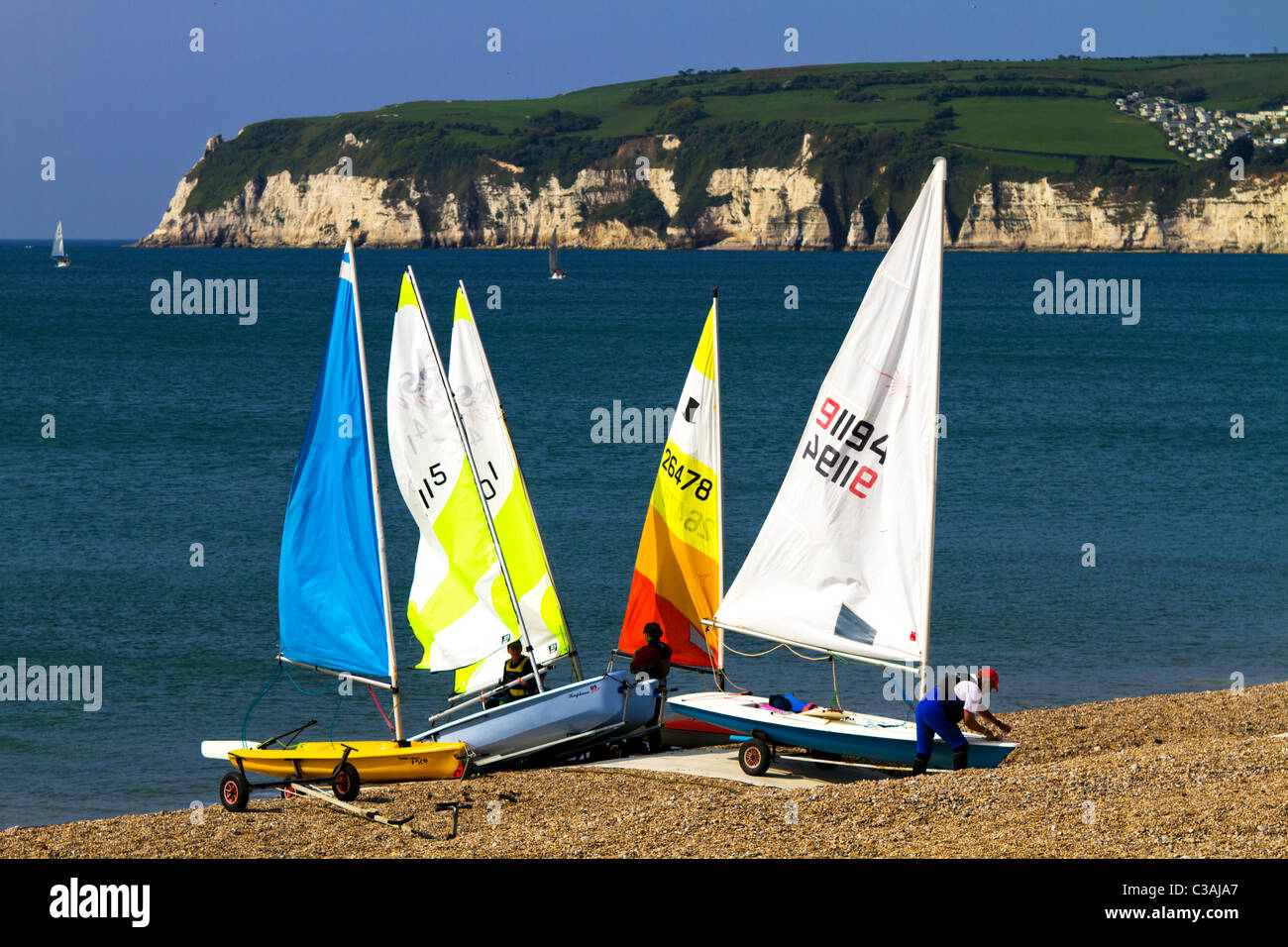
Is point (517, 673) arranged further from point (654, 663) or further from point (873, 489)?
point (873, 489)

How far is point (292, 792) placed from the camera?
16.1m

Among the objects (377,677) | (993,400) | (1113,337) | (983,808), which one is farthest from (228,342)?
(983,808)

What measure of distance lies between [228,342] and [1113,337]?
189 feet

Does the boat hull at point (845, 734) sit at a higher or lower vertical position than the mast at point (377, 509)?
lower

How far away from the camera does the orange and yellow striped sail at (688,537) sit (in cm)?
1914

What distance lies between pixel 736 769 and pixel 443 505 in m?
4.96

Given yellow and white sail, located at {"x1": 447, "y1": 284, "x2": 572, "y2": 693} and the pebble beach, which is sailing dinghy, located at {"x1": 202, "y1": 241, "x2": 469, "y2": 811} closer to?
the pebble beach

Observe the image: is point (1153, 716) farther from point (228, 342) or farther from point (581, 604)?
point (228, 342)

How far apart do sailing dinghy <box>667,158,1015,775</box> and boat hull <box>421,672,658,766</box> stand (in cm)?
76

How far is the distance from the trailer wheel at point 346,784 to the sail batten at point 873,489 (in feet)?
16.3

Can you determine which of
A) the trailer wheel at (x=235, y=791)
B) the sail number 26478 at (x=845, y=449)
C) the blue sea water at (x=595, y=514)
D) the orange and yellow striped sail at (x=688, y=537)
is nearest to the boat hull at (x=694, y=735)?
the orange and yellow striped sail at (x=688, y=537)

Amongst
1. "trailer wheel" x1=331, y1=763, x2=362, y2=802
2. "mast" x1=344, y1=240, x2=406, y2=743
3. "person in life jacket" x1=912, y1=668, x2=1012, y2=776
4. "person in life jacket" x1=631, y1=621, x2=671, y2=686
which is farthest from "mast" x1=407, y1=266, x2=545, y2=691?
"person in life jacket" x1=912, y1=668, x2=1012, y2=776

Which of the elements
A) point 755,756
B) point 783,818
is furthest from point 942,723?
point 783,818

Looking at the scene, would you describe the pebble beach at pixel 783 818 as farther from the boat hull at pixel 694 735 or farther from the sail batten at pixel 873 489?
the sail batten at pixel 873 489
